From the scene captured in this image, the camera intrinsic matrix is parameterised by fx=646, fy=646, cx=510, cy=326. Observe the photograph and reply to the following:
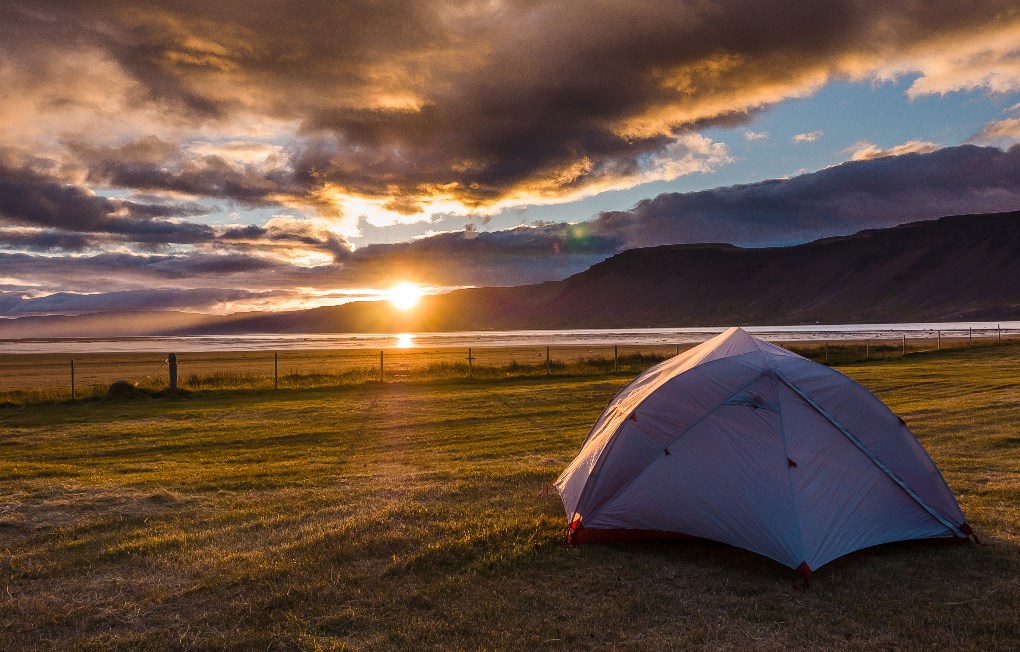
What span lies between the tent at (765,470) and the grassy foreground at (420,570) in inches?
13.2

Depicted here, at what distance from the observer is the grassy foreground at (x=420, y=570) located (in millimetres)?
5691

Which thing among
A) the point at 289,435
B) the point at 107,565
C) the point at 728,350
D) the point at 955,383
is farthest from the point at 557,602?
the point at 955,383

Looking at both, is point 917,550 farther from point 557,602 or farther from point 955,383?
point 955,383

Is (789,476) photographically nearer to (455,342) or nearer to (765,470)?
(765,470)

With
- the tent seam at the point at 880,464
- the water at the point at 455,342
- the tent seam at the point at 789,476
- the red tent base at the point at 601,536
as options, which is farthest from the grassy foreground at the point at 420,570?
the water at the point at 455,342

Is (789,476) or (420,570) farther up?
(789,476)

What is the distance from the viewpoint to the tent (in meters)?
7.08

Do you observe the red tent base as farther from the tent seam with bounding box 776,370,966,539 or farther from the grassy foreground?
the tent seam with bounding box 776,370,966,539

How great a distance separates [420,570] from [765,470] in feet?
13.1

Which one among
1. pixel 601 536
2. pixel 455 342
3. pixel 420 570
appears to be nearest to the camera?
pixel 420 570

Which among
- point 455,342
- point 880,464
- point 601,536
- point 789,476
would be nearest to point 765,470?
point 789,476

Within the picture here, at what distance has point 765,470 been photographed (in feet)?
23.7

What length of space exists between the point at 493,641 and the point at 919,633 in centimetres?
368

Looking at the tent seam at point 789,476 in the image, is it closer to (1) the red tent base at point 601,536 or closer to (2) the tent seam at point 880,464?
(2) the tent seam at point 880,464
